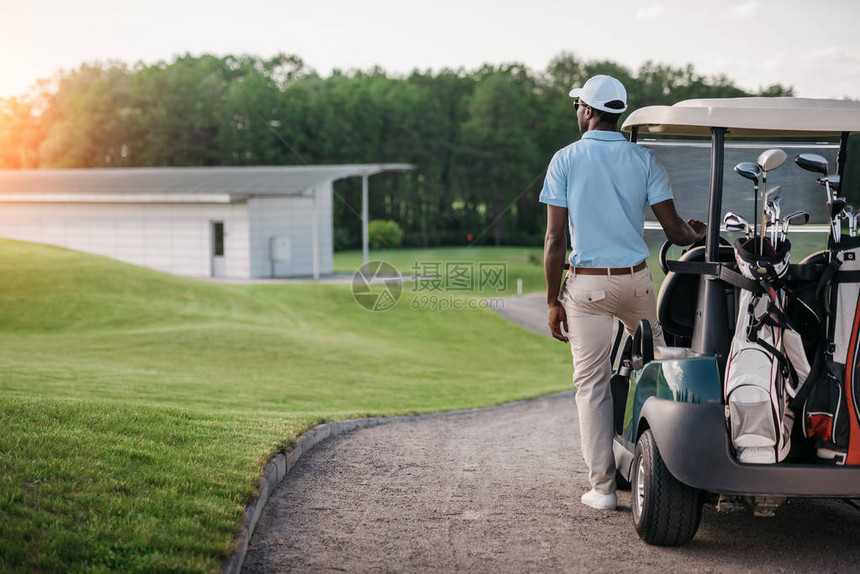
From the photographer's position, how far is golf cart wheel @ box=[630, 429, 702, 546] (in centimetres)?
415

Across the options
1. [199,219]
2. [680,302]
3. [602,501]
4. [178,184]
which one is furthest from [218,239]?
[680,302]

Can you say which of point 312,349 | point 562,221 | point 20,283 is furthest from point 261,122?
point 562,221

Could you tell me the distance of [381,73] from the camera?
9269 centimetres

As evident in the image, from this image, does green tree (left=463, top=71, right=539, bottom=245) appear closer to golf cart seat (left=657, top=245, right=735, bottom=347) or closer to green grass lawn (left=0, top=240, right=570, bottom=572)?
green grass lawn (left=0, top=240, right=570, bottom=572)

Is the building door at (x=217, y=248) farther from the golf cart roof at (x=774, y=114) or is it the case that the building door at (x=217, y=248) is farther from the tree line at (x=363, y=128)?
the golf cart roof at (x=774, y=114)

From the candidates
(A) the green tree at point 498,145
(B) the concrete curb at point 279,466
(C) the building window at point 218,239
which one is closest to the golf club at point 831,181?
(B) the concrete curb at point 279,466

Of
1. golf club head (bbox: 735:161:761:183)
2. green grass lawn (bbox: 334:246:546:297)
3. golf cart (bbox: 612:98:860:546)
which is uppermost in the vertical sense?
golf club head (bbox: 735:161:761:183)

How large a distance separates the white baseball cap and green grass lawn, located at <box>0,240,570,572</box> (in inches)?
111

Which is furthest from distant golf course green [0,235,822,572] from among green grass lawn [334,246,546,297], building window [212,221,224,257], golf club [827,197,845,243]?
green grass lawn [334,246,546,297]

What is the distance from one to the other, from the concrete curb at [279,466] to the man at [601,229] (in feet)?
6.19

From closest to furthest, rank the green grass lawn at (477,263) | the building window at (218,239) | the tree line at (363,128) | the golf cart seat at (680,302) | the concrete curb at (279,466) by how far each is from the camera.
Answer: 1. the concrete curb at (279,466)
2. the golf cart seat at (680,302)
3. the building window at (218,239)
4. the green grass lawn at (477,263)
5. the tree line at (363,128)

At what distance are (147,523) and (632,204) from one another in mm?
2891

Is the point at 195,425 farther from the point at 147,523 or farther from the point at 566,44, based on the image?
the point at 566,44

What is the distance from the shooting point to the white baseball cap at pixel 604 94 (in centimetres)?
475
